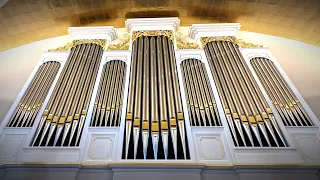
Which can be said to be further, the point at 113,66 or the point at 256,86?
the point at 113,66

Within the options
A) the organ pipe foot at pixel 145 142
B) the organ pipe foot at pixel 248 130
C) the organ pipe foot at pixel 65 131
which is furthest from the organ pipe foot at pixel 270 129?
the organ pipe foot at pixel 65 131

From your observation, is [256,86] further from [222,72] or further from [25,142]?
[25,142]

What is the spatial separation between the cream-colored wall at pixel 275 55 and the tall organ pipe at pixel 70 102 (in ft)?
3.51

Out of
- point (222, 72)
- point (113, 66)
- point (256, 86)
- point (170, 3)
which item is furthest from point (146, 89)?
point (170, 3)

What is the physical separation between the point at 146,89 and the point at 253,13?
419cm

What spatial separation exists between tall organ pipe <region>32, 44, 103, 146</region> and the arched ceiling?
1.43 m

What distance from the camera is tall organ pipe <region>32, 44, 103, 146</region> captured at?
4.10 meters

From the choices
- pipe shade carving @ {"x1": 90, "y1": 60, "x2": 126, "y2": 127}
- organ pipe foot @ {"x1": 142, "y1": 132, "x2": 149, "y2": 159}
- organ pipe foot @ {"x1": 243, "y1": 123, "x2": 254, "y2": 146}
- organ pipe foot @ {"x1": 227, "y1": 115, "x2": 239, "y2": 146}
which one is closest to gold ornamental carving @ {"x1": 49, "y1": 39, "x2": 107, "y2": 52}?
pipe shade carving @ {"x1": 90, "y1": 60, "x2": 126, "y2": 127}

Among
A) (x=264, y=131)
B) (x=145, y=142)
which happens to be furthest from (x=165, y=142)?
(x=264, y=131)

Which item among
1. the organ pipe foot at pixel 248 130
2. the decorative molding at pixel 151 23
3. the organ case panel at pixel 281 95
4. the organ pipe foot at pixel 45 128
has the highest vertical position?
the decorative molding at pixel 151 23

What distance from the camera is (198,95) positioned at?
15.7 feet

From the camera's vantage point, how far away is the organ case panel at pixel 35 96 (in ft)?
14.4

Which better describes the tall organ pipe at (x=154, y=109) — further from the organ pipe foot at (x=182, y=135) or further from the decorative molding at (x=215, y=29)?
the decorative molding at (x=215, y=29)

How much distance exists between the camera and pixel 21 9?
20.0 feet
